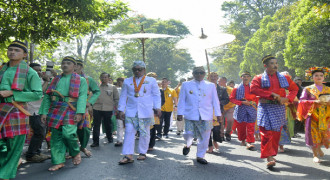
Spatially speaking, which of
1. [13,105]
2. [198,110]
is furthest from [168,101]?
[13,105]

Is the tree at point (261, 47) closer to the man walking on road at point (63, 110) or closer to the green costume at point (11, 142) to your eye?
the man walking on road at point (63, 110)

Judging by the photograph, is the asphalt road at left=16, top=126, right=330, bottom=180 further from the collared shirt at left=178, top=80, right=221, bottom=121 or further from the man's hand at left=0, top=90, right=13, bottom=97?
the man's hand at left=0, top=90, right=13, bottom=97

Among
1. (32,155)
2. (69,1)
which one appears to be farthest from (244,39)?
(32,155)

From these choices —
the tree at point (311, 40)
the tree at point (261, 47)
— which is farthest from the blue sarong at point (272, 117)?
the tree at point (261, 47)

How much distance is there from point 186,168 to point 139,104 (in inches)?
64.1

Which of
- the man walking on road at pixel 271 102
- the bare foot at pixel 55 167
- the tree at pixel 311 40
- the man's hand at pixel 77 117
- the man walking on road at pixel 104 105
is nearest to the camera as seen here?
the bare foot at pixel 55 167

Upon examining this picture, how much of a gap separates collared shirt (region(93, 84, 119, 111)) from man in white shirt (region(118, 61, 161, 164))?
2341mm

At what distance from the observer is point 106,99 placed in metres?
8.93

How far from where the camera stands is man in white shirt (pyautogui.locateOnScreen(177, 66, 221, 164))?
6.36 meters

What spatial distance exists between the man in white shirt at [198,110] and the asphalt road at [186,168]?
457 millimetres

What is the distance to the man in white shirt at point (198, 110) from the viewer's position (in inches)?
250

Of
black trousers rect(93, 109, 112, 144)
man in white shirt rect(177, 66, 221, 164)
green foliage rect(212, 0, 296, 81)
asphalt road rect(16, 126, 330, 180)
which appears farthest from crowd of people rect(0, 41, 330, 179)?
green foliage rect(212, 0, 296, 81)

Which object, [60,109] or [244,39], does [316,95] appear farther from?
[244,39]

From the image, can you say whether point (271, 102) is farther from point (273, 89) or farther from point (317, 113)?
point (317, 113)
